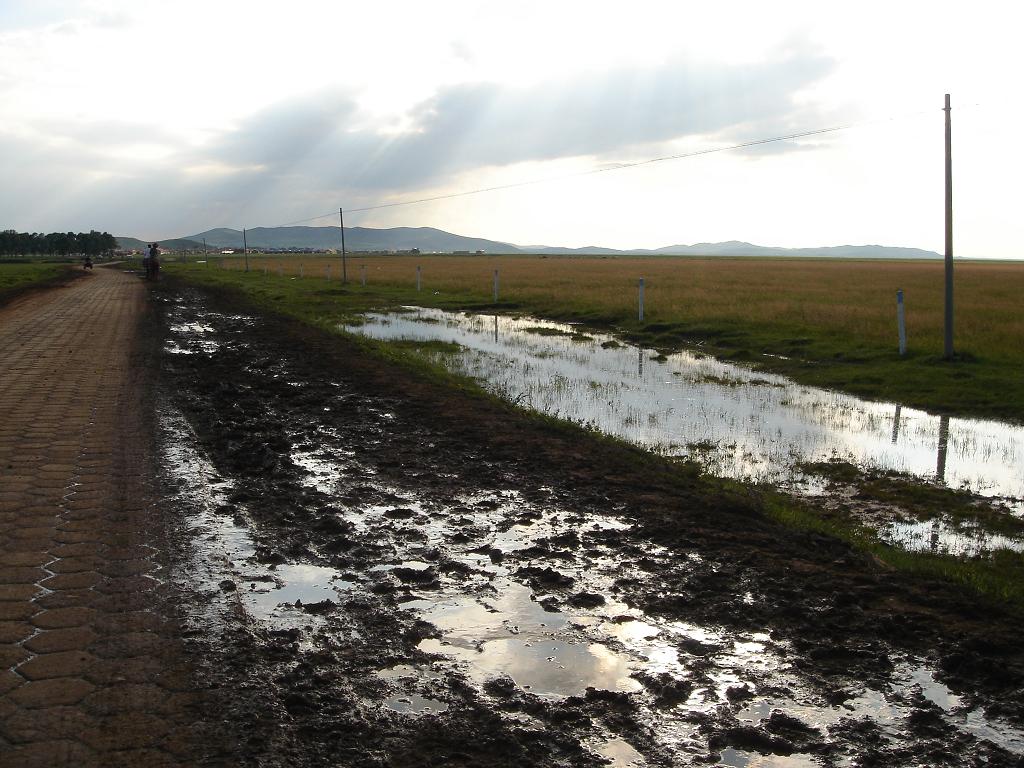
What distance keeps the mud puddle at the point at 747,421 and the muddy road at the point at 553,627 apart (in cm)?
161

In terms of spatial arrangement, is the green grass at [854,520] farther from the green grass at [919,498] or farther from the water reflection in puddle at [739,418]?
the water reflection in puddle at [739,418]

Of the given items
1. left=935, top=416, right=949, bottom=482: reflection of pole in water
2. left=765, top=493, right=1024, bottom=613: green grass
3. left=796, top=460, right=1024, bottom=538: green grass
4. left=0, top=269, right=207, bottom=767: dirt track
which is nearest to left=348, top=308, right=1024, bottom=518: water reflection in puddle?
left=935, top=416, right=949, bottom=482: reflection of pole in water

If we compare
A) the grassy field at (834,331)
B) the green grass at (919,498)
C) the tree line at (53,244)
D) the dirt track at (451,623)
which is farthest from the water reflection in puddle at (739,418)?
the tree line at (53,244)

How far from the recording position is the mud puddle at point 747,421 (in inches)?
326

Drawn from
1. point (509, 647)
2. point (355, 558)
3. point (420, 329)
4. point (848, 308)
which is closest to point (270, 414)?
point (355, 558)

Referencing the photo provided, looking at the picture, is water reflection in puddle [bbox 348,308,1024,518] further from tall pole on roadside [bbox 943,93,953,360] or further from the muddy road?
tall pole on roadside [bbox 943,93,953,360]

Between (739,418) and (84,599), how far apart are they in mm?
8237

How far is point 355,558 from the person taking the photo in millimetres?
5336

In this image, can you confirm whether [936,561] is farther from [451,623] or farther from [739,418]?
[739,418]

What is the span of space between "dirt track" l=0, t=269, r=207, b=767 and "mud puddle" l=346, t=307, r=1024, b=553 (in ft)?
16.6

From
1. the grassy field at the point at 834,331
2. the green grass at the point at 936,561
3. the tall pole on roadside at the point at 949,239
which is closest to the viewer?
the green grass at the point at 936,561

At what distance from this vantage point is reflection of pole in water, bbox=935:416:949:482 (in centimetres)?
827

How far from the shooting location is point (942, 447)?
9500mm

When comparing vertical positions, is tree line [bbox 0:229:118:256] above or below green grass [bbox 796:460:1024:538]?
above
